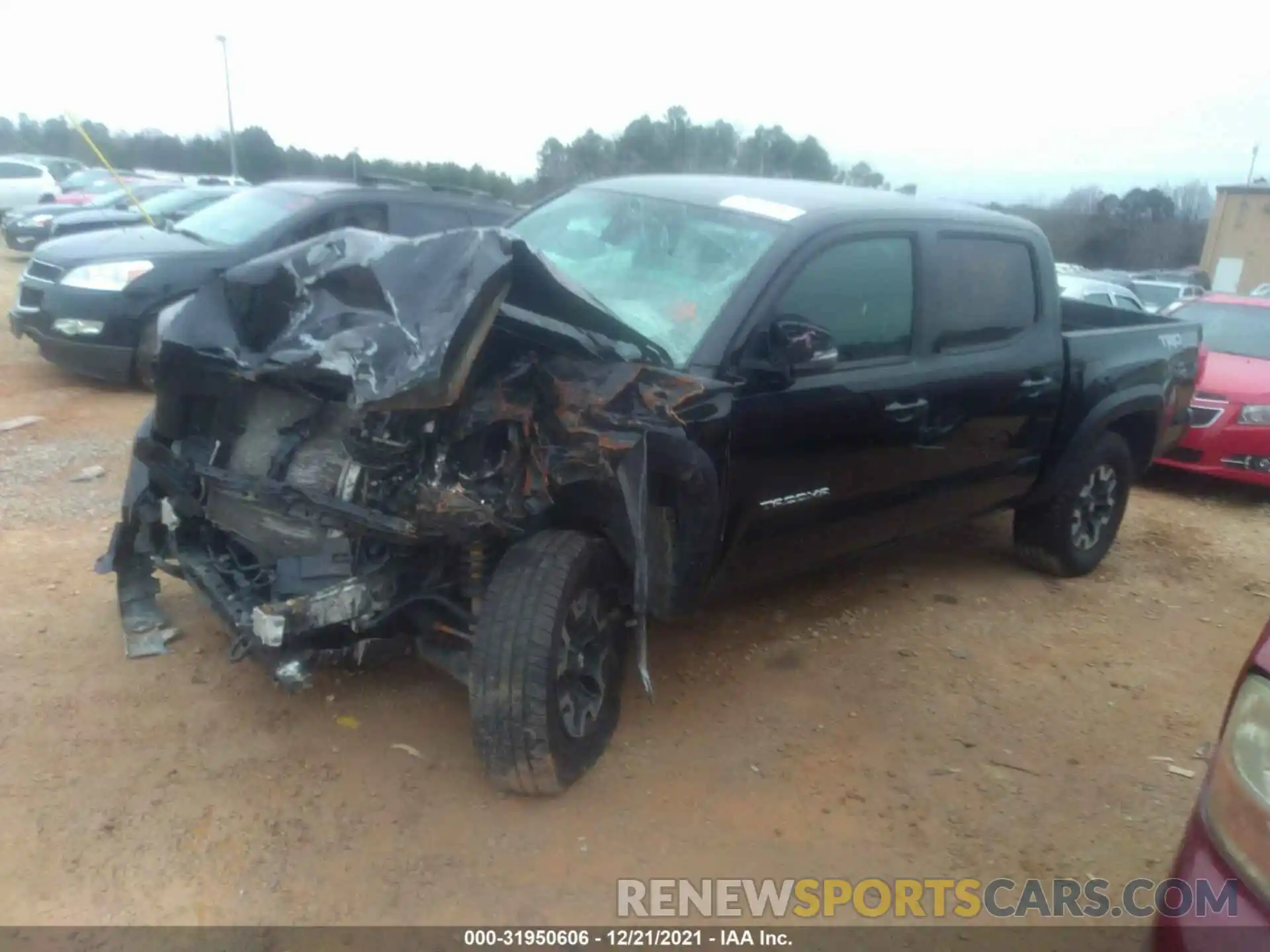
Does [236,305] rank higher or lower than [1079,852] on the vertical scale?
higher

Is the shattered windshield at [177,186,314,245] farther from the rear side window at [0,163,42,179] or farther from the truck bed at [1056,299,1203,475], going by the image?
the rear side window at [0,163,42,179]

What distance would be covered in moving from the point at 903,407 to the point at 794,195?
96 centimetres

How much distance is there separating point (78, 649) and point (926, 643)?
11.5ft

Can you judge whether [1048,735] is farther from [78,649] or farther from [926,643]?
[78,649]

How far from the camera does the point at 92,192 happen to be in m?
20.4

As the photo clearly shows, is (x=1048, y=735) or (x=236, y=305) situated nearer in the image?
(x=236, y=305)

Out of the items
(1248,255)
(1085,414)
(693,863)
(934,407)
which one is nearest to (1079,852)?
(693,863)

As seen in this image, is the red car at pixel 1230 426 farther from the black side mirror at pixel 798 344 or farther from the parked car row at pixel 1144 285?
the parked car row at pixel 1144 285

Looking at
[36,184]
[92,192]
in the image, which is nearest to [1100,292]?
[92,192]

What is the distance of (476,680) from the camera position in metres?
3.00

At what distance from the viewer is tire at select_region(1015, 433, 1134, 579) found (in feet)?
16.9

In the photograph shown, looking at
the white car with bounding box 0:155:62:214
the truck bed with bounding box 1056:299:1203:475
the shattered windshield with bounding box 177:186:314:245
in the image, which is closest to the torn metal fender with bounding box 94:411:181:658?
the truck bed with bounding box 1056:299:1203:475

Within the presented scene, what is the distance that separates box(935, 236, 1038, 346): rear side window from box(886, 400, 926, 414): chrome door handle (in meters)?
0.30

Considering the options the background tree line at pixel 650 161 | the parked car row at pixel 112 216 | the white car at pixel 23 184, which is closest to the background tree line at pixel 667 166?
the background tree line at pixel 650 161
